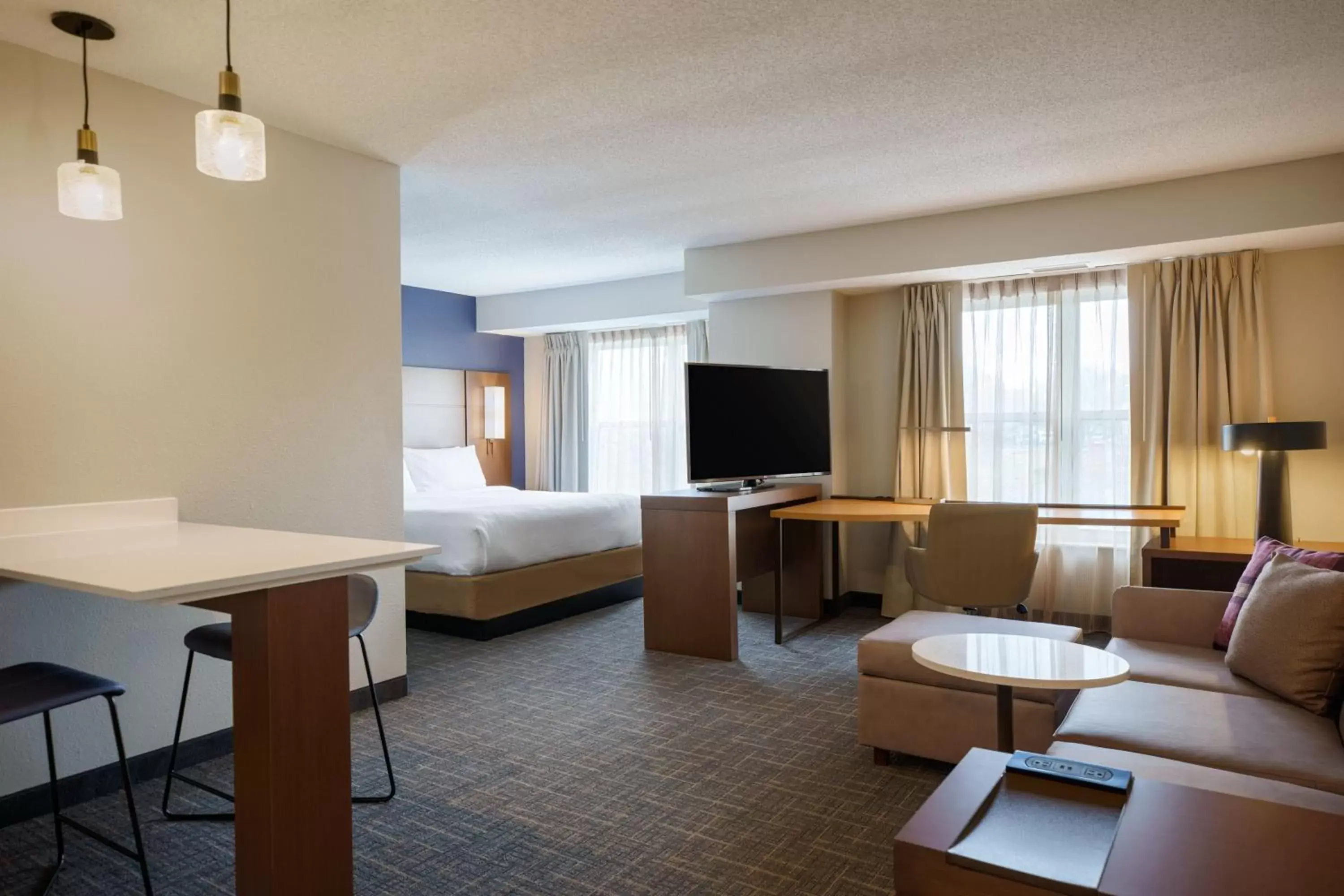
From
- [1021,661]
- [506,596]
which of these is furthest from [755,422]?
[1021,661]

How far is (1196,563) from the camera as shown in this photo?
4.13 meters

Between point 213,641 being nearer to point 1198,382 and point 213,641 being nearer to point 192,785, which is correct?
point 192,785

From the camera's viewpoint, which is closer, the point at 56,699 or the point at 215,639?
the point at 56,699

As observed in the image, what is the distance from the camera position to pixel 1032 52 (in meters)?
2.67

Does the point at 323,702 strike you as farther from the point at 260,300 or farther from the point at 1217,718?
the point at 1217,718

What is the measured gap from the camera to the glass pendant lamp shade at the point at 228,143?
186cm

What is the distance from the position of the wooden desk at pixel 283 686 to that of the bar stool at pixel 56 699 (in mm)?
290

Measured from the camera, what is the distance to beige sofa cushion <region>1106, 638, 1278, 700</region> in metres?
2.45

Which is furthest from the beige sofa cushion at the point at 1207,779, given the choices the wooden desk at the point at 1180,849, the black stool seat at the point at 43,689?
the black stool seat at the point at 43,689

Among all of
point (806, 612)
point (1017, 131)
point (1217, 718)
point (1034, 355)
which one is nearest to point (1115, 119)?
point (1017, 131)

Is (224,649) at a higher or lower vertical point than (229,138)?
lower

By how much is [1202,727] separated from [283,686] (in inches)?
87.5

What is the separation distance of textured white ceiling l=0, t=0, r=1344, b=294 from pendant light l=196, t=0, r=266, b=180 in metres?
0.57

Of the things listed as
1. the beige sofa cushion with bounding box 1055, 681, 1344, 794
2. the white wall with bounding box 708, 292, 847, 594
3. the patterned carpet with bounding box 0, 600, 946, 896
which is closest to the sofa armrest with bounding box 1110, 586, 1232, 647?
the beige sofa cushion with bounding box 1055, 681, 1344, 794
